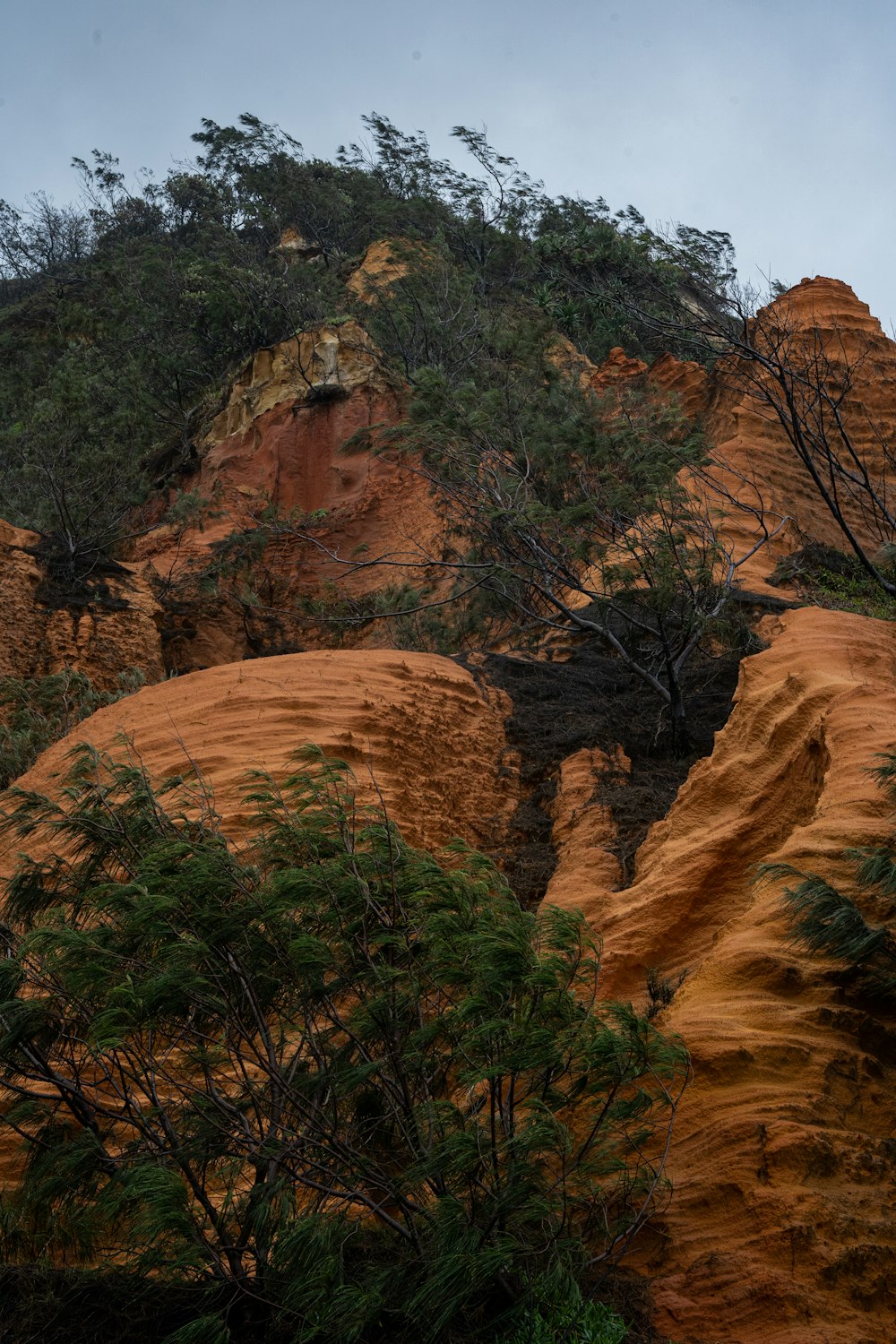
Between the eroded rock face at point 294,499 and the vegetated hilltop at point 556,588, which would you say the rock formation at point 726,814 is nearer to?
the vegetated hilltop at point 556,588

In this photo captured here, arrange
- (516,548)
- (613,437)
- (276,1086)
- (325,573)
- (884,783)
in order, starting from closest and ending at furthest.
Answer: (276,1086)
(884,783)
(516,548)
(613,437)
(325,573)

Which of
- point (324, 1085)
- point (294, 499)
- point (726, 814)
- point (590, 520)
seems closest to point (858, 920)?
point (726, 814)

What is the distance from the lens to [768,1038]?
247 inches

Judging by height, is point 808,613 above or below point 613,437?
below

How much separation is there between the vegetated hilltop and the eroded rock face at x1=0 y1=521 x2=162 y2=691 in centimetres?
5

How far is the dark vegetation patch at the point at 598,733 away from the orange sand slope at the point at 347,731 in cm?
32

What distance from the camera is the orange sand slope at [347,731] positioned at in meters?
9.95

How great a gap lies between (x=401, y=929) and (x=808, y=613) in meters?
6.18

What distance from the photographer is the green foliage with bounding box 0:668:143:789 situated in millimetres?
13133

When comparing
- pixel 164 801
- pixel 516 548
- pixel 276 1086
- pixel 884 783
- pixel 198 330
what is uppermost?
pixel 198 330

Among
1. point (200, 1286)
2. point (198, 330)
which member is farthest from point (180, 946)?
point (198, 330)

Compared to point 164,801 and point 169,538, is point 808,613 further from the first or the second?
point 169,538

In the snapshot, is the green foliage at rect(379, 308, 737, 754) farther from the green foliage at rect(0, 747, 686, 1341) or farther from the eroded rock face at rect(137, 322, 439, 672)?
the green foliage at rect(0, 747, 686, 1341)

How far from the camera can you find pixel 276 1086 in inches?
214
